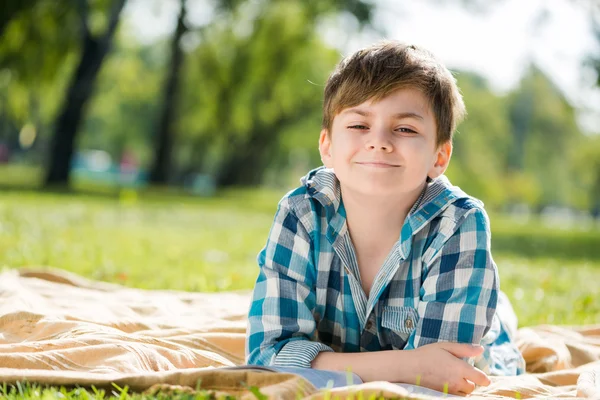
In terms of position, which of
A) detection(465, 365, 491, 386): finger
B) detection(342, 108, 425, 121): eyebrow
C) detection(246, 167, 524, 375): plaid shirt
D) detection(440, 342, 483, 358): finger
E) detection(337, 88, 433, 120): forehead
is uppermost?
detection(337, 88, 433, 120): forehead

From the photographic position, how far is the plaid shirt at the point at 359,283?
7.84 ft

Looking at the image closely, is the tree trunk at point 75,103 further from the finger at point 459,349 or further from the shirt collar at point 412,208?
the finger at point 459,349

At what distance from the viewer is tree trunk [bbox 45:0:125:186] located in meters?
14.7

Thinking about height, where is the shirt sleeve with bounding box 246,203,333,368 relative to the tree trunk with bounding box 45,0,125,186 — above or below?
below

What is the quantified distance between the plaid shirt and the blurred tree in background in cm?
195

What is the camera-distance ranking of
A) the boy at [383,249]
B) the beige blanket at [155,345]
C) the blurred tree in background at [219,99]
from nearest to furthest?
the beige blanket at [155,345] < the boy at [383,249] < the blurred tree in background at [219,99]

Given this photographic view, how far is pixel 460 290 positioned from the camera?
2383mm

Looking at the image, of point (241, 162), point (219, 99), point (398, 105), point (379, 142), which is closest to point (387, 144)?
point (379, 142)

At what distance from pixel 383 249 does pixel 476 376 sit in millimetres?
568

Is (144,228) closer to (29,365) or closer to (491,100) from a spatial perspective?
(29,365)

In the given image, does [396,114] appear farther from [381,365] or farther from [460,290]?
[381,365]

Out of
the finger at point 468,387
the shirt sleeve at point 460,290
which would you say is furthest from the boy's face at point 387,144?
the finger at point 468,387

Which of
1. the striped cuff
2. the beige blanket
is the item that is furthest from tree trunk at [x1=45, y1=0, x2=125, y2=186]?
the striped cuff

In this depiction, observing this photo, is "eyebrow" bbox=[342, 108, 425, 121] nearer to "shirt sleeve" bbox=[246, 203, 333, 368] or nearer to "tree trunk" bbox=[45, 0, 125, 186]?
"shirt sleeve" bbox=[246, 203, 333, 368]
